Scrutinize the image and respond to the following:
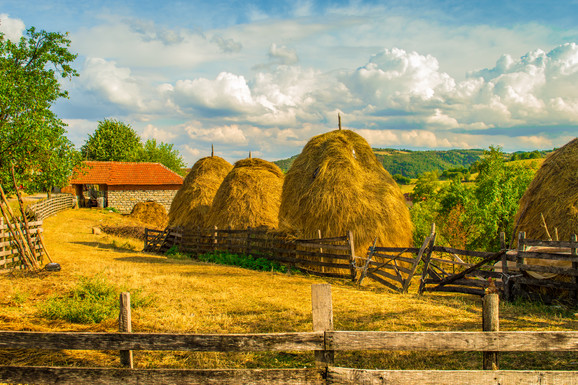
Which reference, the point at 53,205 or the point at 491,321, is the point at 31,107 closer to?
the point at 53,205

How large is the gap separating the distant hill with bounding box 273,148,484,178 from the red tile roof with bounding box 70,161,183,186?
8702cm

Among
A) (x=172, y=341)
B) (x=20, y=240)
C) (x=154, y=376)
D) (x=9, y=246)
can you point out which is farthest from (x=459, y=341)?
(x=9, y=246)

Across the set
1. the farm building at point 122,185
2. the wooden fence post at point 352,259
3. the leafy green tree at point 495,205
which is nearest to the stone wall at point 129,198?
the farm building at point 122,185

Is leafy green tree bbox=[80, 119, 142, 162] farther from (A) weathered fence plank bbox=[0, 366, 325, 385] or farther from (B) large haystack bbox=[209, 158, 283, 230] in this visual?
(A) weathered fence plank bbox=[0, 366, 325, 385]

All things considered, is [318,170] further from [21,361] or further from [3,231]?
[21,361]

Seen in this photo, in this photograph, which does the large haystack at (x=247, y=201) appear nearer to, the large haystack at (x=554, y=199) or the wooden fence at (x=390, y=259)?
the wooden fence at (x=390, y=259)

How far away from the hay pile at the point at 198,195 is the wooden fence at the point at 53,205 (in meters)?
8.95

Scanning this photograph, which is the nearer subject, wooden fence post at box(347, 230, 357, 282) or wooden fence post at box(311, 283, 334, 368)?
wooden fence post at box(311, 283, 334, 368)

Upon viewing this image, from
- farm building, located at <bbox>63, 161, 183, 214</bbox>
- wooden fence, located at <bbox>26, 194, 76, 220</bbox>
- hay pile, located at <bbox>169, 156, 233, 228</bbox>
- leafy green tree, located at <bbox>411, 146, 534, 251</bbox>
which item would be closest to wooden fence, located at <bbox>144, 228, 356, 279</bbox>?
hay pile, located at <bbox>169, 156, 233, 228</bbox>

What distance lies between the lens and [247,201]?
824 inches

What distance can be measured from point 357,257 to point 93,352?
28.5 feet

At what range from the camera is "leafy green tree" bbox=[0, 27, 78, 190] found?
19.9 metres

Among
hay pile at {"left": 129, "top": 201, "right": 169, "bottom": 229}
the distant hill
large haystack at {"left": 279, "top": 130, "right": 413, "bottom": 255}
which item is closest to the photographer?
large haystack at {"left": 279, "top": 130, "right": 413, "bottom": 255}

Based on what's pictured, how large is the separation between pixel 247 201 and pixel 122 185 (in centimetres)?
2834
